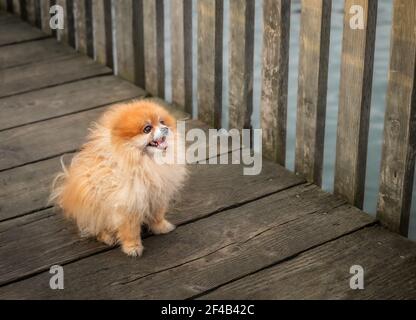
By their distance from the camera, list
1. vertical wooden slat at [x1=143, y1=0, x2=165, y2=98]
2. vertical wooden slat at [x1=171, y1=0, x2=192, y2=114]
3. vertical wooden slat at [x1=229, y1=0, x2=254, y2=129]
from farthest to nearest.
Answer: vertical wooden slat at [x1=143, y1=0, x2=165, y2=98]
vertical wooden slat at [x1=171, y1=0, x2=192, y2=114]
vertical wooden slat at [x1=229, y1=0, x2=254, y2=129]

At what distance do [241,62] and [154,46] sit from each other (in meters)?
0.73

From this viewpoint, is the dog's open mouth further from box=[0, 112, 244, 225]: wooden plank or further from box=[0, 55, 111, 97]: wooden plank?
box=[0, 55, 111, 97]: wooden plank

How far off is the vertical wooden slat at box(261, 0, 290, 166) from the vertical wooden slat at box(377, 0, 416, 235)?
611 mm

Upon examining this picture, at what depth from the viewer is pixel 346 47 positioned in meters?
3.24

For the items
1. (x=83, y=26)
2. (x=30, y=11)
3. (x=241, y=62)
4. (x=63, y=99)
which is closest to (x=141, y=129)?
(x=241, y=62)

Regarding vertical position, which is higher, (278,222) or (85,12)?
(85,12)

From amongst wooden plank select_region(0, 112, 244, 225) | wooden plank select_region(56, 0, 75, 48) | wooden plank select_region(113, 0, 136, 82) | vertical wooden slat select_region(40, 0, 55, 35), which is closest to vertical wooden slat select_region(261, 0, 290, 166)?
wooden plank select_region(0, 112, 244, 225)

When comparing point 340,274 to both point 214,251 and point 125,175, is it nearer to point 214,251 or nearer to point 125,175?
point 214,251

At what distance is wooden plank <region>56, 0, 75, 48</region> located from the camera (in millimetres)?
4979

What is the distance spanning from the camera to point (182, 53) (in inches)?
165

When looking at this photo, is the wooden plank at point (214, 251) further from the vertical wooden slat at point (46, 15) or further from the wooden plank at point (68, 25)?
the vertical wooden slat at point (46, 15)
